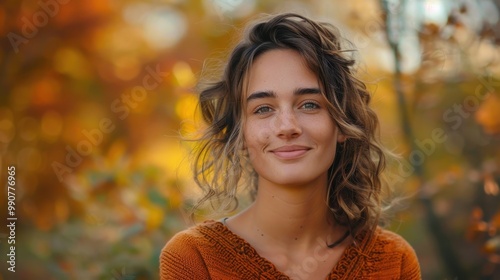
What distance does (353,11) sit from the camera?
367 cm

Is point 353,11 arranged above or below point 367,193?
above

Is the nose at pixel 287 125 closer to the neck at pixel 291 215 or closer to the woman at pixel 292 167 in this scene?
the woman at pixel 292 167


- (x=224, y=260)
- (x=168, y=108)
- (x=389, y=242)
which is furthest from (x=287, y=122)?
(x=168, y=108)

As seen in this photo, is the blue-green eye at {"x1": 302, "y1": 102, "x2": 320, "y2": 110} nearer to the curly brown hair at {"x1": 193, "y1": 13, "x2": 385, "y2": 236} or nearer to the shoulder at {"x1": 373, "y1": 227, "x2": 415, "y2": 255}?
the curly brown hair at {"x1": 193, "y1": 13, "x2": 385, "y2": 236}

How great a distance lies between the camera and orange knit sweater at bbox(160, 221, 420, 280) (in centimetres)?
221

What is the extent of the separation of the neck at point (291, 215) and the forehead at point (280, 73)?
31cm

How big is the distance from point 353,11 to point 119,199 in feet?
5.08

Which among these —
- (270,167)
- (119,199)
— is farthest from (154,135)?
(270,167)

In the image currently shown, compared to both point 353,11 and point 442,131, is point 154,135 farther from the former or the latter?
point 442,131

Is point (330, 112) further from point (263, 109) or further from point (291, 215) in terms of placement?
point (291, 215)

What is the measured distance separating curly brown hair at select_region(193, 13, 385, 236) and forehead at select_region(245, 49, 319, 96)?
0.02m

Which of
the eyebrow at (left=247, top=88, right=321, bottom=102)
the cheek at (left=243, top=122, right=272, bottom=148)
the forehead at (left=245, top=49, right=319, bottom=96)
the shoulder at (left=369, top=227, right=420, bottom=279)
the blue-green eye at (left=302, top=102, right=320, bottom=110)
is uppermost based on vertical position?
the forehead at (left=245, top=49, right=319, bottom=96)

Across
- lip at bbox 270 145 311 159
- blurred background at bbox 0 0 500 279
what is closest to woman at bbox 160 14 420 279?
lip at bbox 270 145 311 159

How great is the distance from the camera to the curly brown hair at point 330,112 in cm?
221
